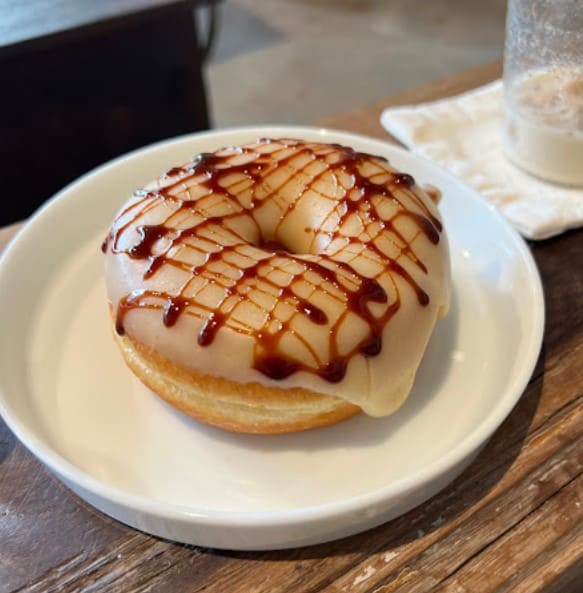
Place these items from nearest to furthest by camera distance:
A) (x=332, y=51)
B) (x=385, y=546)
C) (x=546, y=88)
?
(x=385, y=546) < (x=546, y=88) < (x=332, y=51)

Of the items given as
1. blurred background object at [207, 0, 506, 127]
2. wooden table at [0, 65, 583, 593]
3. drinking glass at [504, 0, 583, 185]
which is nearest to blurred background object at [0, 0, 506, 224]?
blurred background object at [207, 0, 506, 127]

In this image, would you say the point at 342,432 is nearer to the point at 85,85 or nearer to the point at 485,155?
the point at 485,155

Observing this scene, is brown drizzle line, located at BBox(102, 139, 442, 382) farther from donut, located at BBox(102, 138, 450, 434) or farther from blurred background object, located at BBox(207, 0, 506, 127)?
blurred background object, located at BBox(207, 0, 506, 127)

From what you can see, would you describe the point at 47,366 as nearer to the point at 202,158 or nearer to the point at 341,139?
the point at 202,158

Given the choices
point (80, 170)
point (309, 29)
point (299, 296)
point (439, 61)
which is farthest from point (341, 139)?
point (309, 29)

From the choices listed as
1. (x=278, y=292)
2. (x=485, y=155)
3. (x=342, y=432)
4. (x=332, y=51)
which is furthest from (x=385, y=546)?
(x=332, y=51)

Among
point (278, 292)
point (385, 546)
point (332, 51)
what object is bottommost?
point (332, 51)

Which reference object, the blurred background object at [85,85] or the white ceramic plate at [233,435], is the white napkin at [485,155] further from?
the blurred background object at [85,85]
